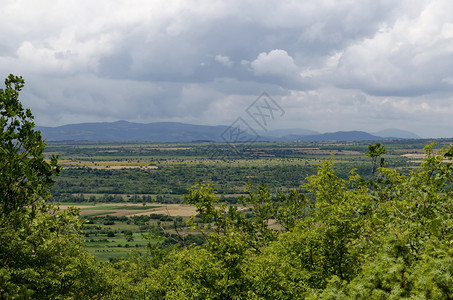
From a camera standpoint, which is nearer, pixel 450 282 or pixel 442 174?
pixel 450 282

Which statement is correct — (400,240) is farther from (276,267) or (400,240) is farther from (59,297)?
(59,297)

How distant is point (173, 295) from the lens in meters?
21.8

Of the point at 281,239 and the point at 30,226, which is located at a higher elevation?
the point at 30,226

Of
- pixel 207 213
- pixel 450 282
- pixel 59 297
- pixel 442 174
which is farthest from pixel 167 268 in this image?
pixel 450 282

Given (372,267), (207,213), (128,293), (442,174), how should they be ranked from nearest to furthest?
1. (372,267)
2. (442,174)
3. (207,213)
4. (128,293)

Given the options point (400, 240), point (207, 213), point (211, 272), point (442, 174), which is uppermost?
point (442, 174)

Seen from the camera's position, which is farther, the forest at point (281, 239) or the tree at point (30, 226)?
the tree at point (30, 226)

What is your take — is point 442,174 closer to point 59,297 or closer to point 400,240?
point 400,240

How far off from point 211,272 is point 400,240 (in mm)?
12483

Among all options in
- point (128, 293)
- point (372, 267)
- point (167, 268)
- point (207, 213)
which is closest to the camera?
point (372, 267)

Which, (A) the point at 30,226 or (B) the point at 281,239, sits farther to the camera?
(B) the point at 281,239

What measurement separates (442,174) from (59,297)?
23986mm

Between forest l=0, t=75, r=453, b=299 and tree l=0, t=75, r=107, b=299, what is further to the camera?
tree l=0, t=75, r=107, b=299

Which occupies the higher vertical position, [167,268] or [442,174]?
[442,174]
